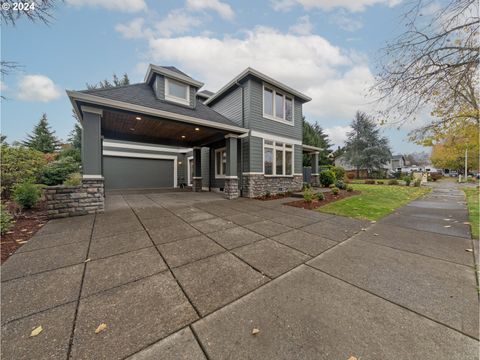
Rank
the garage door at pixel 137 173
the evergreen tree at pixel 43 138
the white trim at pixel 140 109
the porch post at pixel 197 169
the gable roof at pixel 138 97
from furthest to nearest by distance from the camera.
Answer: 1. the evergreen tree at pixel 43 138
2. the garage door at pixel 137 173
3. the porch post at pixel 197 169
4. the gable roof at pixel 138 97
5. the white trim at pixel 140 109

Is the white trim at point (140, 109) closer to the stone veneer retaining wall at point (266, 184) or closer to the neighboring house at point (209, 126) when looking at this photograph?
the neighboring house at point (209, 126)

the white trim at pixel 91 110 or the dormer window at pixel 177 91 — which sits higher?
the dormer window at pixel 177 91

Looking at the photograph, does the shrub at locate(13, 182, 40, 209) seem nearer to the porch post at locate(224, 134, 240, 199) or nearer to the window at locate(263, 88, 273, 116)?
the porch post at locate(224, 134, 240, 199)

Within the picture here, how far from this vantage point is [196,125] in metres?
7.78

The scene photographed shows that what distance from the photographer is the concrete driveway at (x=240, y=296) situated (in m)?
1.44

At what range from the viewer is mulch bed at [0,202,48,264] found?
10.6 feet

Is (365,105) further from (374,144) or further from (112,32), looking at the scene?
(374,144)

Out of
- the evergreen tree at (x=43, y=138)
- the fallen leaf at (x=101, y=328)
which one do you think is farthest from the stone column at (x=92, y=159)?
the evergreen tree at (x=43, y=138)

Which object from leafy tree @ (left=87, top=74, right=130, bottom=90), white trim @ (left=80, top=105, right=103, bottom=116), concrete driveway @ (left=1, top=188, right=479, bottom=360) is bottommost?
concrete driveway @ (left=1, top=188, right=479, bottom=360)

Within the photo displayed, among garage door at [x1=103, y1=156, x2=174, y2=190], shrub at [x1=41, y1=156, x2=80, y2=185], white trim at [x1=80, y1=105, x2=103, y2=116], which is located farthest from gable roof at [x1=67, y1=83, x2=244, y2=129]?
garage door at [x1=103, y1=156, x2=174, y2=190]

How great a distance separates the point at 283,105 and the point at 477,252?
9.49m

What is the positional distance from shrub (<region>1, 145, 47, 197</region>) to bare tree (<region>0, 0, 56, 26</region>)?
224 inches

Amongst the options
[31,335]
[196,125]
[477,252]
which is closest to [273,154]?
[196,125]

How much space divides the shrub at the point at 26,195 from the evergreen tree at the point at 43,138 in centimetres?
2229
